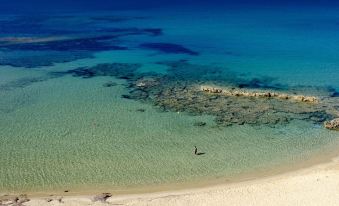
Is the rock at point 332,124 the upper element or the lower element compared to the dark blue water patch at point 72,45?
lower

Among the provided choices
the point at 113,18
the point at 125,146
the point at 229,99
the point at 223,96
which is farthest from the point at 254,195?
the point at 113,18

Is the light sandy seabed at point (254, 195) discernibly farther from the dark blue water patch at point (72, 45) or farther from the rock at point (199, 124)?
the dark blue water patch at point (72, 45)

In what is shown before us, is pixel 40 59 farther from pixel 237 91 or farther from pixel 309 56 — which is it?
pixel 309 56

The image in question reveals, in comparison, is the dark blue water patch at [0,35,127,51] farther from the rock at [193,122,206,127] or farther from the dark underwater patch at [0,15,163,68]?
the rock at [193,122,206,127]

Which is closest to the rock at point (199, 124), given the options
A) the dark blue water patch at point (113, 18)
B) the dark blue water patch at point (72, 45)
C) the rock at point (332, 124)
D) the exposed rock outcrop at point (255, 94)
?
the exposed rock outcrop at point (255, 94)

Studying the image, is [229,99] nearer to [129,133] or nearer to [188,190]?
[129,133]

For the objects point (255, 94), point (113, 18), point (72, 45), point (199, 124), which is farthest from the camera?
point (113, 18)
